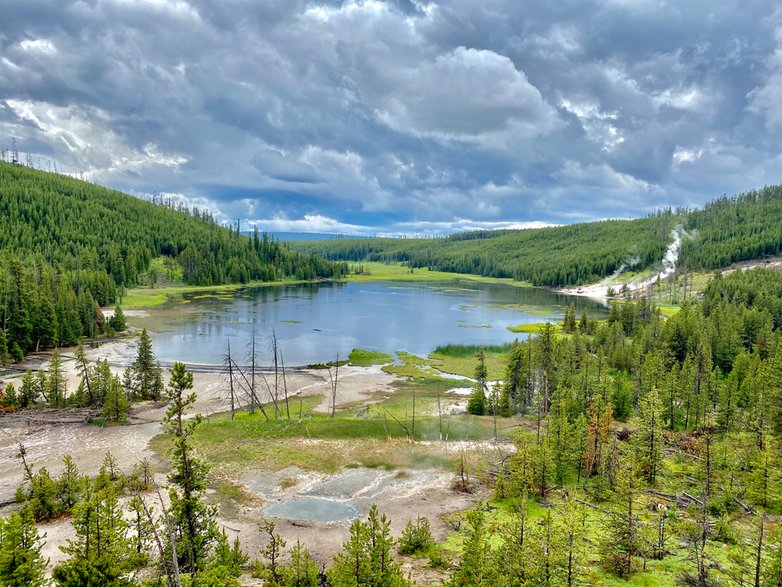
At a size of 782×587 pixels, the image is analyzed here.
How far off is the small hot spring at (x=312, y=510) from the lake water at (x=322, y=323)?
4230 centimetres

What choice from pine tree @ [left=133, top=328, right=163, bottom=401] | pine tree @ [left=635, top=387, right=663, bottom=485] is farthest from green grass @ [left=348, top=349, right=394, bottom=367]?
pine tree @ [left=635, top=387, right=663, bottom=485]

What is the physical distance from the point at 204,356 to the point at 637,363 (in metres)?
70.7

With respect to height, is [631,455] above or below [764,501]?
above

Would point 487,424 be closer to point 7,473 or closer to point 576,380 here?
point 576,380

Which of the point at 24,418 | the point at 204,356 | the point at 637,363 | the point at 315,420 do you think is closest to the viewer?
the point at 24,418

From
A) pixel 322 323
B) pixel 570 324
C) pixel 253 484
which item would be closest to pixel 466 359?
pixel 570 324

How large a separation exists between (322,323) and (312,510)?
298ft

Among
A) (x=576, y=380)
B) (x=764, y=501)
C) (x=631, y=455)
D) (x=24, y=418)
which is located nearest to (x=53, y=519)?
(x=24, y=418)

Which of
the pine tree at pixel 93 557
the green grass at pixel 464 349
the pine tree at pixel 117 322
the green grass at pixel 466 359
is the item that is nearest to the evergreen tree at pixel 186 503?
the pine tree at pixel 93 557

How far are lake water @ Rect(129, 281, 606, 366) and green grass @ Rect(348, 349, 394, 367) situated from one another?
3.37 metres

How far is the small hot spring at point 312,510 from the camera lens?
33844 millimetres

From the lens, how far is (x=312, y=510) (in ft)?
115

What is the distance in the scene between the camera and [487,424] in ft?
181

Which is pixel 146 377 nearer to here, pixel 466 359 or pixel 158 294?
pixel 466 359
